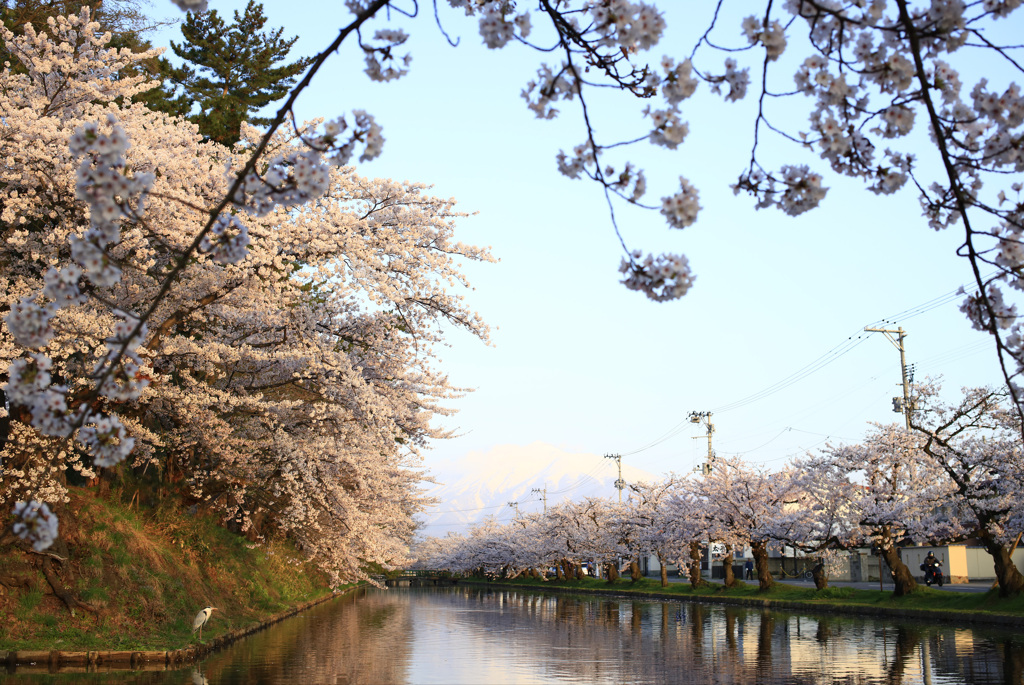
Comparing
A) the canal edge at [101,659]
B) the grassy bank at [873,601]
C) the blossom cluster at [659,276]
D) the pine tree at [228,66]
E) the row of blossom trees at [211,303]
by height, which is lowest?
the canal edge at [101,659]

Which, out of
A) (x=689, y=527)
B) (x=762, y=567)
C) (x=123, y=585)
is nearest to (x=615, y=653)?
(x=123, y=585)

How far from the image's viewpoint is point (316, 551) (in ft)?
89.1

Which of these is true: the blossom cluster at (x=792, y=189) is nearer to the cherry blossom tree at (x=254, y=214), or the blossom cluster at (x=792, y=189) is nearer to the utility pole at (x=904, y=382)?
the cherry blossom tree at (x=254, y=214)

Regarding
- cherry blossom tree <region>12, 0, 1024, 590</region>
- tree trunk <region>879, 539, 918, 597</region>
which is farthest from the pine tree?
tree trunk <region>879, 539, 918, 597</region>

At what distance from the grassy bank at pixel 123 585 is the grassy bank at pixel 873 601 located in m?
19.8

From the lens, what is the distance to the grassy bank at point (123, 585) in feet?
48.8

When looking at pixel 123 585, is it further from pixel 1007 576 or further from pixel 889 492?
pixel 889 492

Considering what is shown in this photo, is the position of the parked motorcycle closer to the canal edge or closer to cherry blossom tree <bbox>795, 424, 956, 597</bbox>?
cherry blossom tree <bbox>795, 424, 956, 597</bbox>

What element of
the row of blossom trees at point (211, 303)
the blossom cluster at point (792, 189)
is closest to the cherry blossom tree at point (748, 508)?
the row of blossom trees at point (211, 303)

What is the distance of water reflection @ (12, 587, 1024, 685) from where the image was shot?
1329cm

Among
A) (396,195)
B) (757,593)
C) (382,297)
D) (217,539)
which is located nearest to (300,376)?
(382,297)

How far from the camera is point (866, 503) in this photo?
3288cm

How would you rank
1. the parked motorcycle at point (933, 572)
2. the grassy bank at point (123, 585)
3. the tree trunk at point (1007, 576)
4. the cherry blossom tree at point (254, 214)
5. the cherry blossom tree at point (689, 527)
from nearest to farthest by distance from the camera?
the cherry blossom tree at point (254, 214)
the grassy bank at point (123, 585)
the tree trunk at point (1007, 576)
the parked motorcycle at point (933, 572)
the cherry blossom tree at point (689, 527)

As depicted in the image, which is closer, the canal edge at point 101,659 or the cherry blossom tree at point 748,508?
the canal edge at point 101,659
